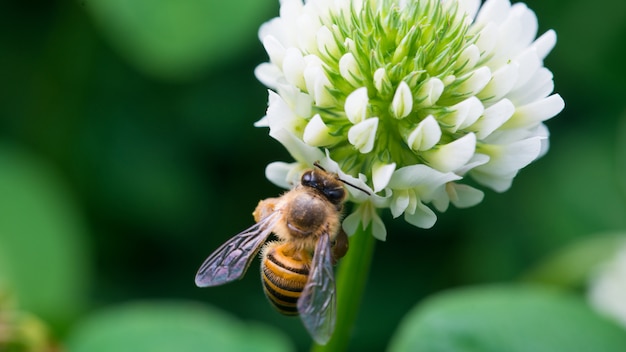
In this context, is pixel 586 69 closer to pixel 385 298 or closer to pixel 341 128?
pixel 385 298

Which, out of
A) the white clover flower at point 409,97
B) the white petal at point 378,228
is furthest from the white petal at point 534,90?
the white petal at point 378,228

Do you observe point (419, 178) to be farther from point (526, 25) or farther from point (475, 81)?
point (526, 25)

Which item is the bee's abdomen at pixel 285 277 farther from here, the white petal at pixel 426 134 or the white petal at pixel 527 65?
the white petal at pixel 527 65

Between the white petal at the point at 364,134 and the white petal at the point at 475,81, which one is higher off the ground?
the white petal at the point at 364,134

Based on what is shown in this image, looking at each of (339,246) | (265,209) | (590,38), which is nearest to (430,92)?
(339,246)

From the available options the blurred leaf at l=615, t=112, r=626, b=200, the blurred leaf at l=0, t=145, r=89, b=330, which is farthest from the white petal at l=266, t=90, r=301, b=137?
the blurred leaf at l=615, t=112, r=626, b=200

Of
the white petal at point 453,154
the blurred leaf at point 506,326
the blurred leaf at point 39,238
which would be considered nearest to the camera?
the white petal at point 453,154

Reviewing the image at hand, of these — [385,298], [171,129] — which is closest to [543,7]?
[385,298]
